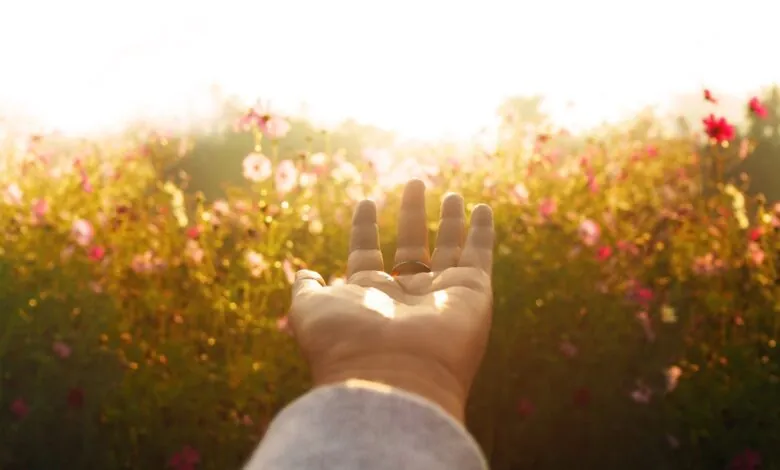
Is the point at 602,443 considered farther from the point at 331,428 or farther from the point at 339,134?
the point at 339,134

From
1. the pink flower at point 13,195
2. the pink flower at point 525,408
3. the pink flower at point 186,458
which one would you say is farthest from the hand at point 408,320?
the pink flower at point 13,195

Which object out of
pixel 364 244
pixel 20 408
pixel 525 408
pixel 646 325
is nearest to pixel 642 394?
pixel 646 325

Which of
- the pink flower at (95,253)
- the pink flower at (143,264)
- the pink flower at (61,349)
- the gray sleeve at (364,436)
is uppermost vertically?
the gray sleeve at (364,436)

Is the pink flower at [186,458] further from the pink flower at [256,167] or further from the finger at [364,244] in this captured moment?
the finger at [364,244]

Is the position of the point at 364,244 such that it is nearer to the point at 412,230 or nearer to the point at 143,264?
the point at 412,230

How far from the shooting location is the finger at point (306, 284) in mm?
1354

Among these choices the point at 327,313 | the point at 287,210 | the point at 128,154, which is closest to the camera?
the point at 327,313

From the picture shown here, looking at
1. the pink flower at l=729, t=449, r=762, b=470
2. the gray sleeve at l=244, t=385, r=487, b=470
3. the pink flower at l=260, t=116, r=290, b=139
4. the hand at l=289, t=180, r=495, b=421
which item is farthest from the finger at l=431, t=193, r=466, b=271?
the pink flower at l=729, t=449, r=762, b=470

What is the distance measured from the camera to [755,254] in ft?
7.84

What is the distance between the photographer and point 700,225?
2.58m

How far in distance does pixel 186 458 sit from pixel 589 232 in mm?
1423

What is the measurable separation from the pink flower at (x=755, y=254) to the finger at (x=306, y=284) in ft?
5.12

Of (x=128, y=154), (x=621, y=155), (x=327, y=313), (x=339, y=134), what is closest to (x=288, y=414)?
(x=327, y=313)

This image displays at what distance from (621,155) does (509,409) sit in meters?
1.30
